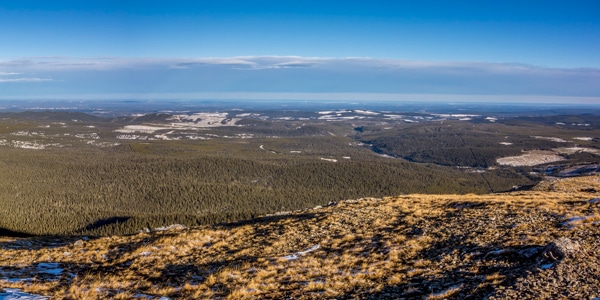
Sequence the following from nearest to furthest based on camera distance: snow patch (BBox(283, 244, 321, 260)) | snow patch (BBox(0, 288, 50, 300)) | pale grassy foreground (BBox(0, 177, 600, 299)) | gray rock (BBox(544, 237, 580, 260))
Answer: snow patch (BBox(0, 288, 50, 300)) → gray rock (BBox(544, 237, 580, 260)) → pale grassy foreground (BBox(0, 177, 600, 299)) → snow patch (BBox(283, 244, 321, 260))

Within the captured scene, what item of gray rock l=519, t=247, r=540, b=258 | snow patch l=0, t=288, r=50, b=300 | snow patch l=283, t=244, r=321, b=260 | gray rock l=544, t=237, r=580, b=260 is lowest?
snow patch l=283, t=244, r=321, b=260

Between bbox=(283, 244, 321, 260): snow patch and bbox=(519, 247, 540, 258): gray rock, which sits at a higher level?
bbox=(519, 247, 540, 258): gray rock

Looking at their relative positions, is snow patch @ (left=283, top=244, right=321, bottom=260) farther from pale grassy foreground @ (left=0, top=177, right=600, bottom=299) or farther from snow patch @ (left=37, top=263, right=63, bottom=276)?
snow patch @ (left=37, top=263, right=63, bottom=276)

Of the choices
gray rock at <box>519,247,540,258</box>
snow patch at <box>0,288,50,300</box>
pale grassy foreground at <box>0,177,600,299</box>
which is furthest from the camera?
gray rock at <box>519,247,540,258</box>

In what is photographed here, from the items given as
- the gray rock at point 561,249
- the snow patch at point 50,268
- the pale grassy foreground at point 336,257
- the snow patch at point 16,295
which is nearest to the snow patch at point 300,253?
the pale grassy foreground at point 336,257

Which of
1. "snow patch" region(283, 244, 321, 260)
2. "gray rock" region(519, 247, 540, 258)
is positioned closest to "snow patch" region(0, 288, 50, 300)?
"snow patch" region(283, 244, 321, 260)

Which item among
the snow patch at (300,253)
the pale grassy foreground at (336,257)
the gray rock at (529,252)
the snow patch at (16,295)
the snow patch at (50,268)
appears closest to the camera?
the snow patch at (16,295)

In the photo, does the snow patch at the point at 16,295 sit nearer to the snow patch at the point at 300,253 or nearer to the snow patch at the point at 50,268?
the snow patch at the point at 50,268

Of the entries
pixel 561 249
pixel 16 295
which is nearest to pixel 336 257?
pixel 561 249
